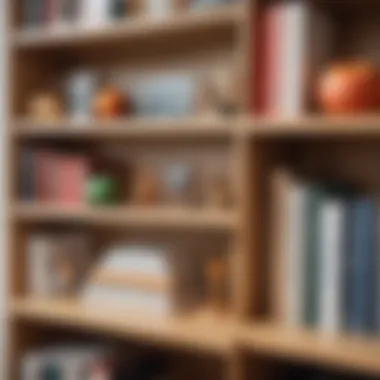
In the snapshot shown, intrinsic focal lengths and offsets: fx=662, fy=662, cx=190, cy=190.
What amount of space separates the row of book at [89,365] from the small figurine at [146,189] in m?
0.48

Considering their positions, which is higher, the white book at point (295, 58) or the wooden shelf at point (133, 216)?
the white book at point (295, 58)

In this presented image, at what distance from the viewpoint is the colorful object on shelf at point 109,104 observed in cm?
205

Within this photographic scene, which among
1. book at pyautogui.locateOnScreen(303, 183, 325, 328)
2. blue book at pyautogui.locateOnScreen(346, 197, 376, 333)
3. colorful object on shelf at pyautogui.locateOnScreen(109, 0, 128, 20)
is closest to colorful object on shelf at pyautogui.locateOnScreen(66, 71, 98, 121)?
colorful object on shelf at pyautogui.locateOnScreen(109, 0, 128, 20)

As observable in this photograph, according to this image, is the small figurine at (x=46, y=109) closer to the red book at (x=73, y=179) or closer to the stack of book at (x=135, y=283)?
the red book at (x=73, y=179)

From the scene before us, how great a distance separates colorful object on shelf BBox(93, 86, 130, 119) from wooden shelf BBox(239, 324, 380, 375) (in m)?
0.79

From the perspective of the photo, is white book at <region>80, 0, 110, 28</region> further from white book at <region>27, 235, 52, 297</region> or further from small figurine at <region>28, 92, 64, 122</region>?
white book at <region>27, 235, 52, 297</region>

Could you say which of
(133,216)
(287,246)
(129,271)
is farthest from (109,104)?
(287,246)

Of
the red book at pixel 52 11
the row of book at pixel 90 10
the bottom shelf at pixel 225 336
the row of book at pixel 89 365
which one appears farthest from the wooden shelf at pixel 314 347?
the red book at pixel 52 11

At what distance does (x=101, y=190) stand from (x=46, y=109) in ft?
Result: 1.12

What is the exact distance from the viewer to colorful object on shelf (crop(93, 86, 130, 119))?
6.73 ft

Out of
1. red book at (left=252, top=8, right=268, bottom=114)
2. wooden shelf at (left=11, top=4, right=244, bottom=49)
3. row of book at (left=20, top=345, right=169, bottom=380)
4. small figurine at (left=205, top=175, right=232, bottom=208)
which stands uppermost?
wooden shelf at (left=11, top=4, right=244, bottom=49)

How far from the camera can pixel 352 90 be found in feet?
5.23

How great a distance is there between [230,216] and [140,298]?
1.21 feet

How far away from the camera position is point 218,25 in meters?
1.83
